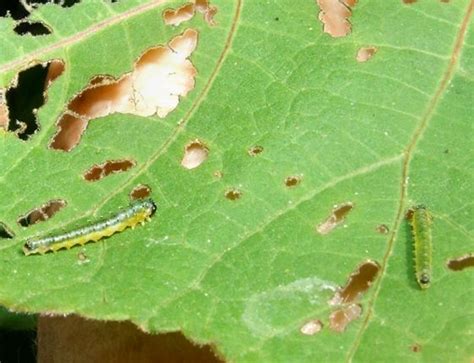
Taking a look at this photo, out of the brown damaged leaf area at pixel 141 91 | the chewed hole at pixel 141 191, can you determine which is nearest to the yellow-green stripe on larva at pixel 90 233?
the chewed hole at pixel 141 191

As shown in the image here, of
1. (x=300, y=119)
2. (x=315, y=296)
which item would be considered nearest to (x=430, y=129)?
(x=300, y=119)

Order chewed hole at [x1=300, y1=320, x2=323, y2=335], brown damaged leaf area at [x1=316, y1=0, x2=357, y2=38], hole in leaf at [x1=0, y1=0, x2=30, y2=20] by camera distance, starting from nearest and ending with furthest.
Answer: chewed hole at [x1=300, y1=320, x2=323, y2=335] < brown damaged leaf area at [x1=316, y1=0, x2=357, y2=38] < hole in leaf at [x1=0, y1=0, x2=30, y2=20]

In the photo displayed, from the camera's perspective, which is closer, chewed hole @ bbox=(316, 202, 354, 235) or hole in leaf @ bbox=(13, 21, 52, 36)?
chewed hole @ bbox=(316, 202, 354, 235)

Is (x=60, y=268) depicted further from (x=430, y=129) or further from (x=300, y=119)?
(x=430, y=129)

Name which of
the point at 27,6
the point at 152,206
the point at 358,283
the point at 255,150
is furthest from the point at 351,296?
the point at 27,6

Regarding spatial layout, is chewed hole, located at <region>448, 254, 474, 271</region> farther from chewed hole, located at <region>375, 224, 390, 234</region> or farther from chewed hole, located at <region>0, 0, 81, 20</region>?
chewed hole, located at <region>0, 0, 81, 20</region>

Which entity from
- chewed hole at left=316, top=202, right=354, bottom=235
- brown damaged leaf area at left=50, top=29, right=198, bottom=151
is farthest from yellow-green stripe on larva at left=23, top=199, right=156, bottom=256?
chewed hole at left=316, top=202, right=354, bottom=235
